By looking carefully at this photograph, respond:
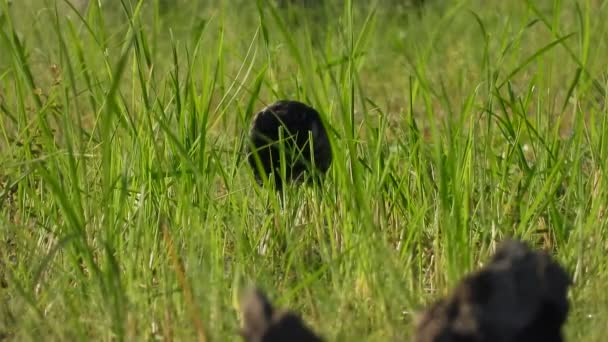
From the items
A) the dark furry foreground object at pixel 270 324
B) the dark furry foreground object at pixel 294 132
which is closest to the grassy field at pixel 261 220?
the dark furry foreground object at pixel 294 132

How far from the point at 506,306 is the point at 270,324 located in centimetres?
29

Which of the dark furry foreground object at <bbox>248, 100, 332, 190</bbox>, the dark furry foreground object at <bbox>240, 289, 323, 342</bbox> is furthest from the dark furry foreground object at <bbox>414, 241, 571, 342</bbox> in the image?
the dark furry foreground object at <bbox>248, 100, 332, 190</bbox>

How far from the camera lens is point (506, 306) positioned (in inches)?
54.6

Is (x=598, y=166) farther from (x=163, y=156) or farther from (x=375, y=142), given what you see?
(x=163, y=156)

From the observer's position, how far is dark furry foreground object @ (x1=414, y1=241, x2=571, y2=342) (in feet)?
4.54

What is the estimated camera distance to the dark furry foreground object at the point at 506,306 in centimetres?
138

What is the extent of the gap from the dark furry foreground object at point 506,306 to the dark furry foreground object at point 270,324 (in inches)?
6.2

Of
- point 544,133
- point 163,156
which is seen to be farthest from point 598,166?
point 163,156

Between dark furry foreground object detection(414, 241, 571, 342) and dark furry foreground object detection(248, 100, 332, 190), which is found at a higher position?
dark furry foreground object detection(414, 241, 571, 342)

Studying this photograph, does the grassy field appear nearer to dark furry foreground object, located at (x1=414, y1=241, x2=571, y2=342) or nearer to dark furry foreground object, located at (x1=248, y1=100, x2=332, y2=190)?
dark furry foreground object, located at (x1=248, y1=100, x2=332, y2=190)

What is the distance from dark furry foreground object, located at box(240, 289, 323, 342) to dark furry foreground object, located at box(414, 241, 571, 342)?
0.16 metres

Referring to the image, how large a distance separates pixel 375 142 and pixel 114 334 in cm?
93

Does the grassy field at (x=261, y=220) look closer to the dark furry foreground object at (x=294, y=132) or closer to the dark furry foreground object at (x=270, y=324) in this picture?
the dark furry foreground object at (x=294, y=132)

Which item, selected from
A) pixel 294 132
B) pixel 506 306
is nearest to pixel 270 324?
pixel 506 306
